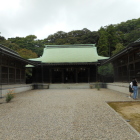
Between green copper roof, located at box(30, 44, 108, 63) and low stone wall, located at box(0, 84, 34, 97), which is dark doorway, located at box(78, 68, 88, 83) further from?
low stone wall, located at box(0, 84, 34, 97)

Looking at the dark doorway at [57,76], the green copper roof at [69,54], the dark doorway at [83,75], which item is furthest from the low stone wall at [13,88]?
the dark doorway at [83,75]

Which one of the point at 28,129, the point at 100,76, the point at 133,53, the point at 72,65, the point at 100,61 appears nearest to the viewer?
the point at 28,129

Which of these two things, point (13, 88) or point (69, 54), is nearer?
→ point (13, 88)

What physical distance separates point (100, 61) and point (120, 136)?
14756mm

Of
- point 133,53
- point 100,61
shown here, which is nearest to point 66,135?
point 133,53

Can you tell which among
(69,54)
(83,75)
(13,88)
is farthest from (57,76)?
(13,88)

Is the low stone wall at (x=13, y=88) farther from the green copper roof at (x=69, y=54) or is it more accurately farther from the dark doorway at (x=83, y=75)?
the dark doorway at (x=83, y=75)

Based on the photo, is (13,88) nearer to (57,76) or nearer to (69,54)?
(57,76)

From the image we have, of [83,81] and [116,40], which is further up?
[116,40]

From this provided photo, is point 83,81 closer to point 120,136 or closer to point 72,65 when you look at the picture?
point 72,65

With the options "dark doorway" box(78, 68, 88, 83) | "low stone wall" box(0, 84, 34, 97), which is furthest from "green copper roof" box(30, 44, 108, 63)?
"low stone wall" box(0, 84, 34, 97)

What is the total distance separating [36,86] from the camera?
18.8m

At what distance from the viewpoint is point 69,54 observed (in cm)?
2244

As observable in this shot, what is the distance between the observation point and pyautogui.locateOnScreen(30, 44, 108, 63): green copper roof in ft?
65.4
